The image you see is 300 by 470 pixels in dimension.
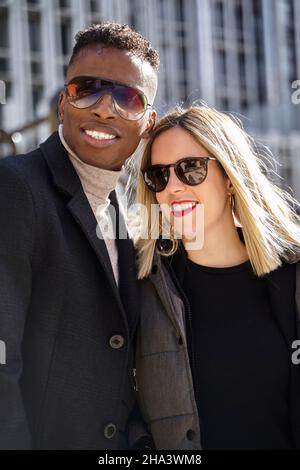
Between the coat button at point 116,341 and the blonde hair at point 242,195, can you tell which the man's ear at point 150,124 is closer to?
the blonde hair at point 242,195

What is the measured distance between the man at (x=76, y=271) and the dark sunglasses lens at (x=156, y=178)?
24 centimetres

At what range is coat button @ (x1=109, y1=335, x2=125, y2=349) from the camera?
2855mm

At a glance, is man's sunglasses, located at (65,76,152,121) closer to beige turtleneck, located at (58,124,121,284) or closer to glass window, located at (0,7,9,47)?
beige turtleneck, located at (58,124,121,284)

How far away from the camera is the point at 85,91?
303 cm

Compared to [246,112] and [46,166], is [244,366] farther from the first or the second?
[246,112]

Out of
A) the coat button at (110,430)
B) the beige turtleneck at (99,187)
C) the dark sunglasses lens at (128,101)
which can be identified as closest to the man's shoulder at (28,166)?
the beige turtleneck at (99,187)

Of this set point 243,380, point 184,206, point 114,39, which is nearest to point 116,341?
point 243,380

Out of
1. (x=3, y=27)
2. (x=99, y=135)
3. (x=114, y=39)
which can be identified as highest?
(x=3, y=27)

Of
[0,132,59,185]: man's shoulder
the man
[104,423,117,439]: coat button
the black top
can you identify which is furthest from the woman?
[0,132,59,185]: man's shoulder

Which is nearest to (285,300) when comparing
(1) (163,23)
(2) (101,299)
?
(2) (101,299)

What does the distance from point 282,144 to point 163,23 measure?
8978 mm

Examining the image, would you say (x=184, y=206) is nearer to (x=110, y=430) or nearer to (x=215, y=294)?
(x=215, y=294)

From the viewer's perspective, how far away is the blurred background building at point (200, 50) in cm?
3394

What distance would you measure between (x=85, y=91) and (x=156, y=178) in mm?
570
